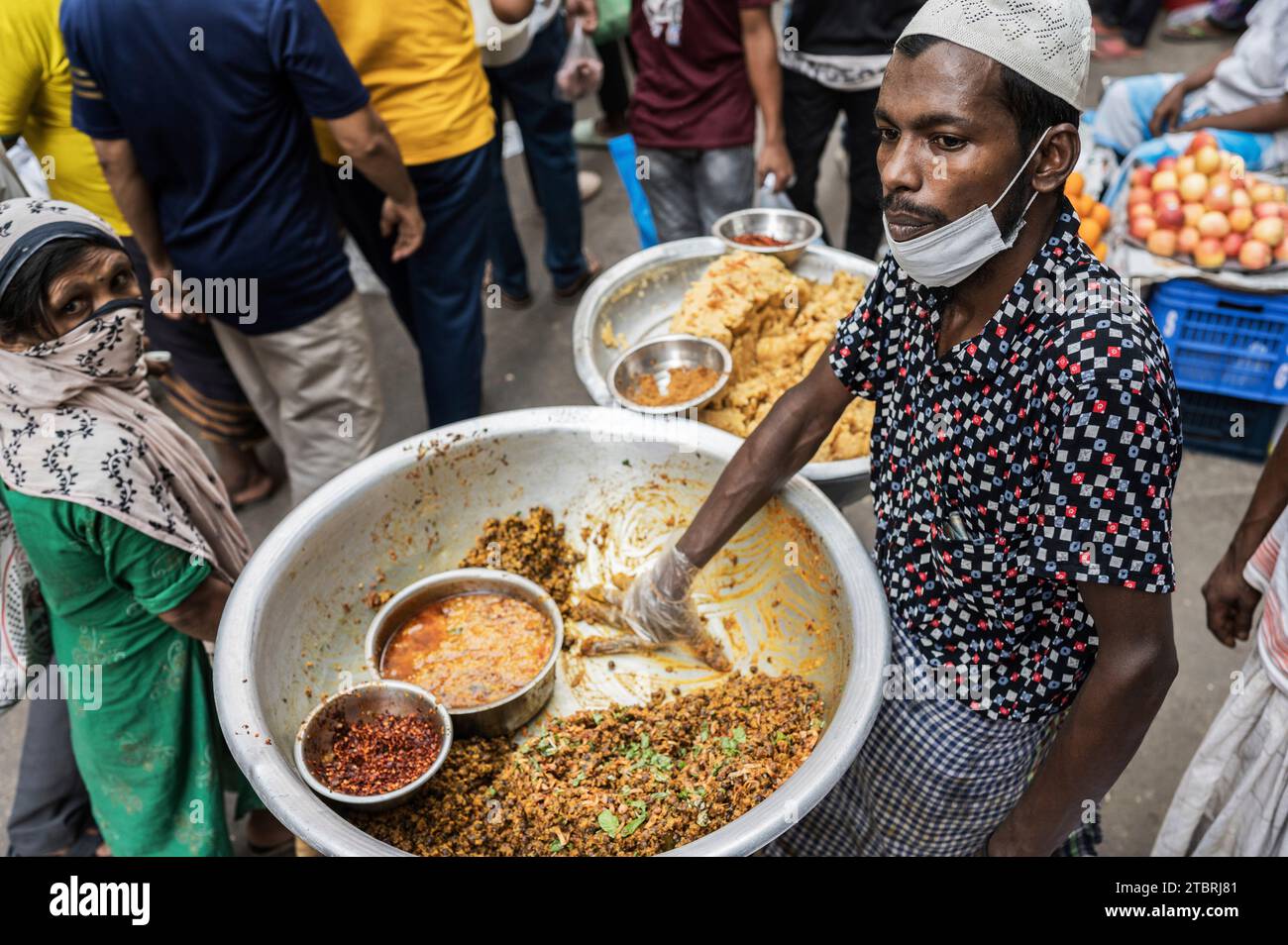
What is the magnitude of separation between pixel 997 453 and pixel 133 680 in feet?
6.77

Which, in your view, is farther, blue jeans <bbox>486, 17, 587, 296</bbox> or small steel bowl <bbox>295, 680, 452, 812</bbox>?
blue jeans <bbox>486, 17, 587, 296</bbox>

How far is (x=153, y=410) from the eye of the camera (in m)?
2.29

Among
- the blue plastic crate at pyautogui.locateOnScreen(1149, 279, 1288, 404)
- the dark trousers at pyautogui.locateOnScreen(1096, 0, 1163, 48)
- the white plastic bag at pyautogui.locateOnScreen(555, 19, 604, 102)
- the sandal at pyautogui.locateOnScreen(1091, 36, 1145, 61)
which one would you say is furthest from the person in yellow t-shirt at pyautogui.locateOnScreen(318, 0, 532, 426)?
the dark trousers at pyautogui.locateOnScreen(1096, 0, 1163, 48)

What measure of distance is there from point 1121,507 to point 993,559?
313mm

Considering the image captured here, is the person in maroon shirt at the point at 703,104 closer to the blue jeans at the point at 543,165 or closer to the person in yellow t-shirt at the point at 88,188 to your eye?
the blue jeans at the point at 543,165

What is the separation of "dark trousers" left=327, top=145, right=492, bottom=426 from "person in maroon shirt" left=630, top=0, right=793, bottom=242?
757 mm

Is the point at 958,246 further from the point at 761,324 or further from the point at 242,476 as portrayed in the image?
the point at 242,476

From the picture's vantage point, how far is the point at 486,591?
2.34 m

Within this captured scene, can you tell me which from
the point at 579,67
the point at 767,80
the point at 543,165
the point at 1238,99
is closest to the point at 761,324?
the point at 767,80

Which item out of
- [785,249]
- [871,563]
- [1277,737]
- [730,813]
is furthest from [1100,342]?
[785,249]

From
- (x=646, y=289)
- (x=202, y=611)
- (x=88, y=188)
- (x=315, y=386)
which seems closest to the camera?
(x=202, y=611)

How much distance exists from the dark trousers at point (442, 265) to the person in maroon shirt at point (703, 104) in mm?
757

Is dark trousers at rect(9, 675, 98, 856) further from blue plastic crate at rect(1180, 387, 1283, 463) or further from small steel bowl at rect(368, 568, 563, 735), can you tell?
blue plastic crate at rect(1180, 387, 1283, 463)

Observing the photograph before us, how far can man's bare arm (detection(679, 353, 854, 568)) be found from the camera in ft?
6.83
